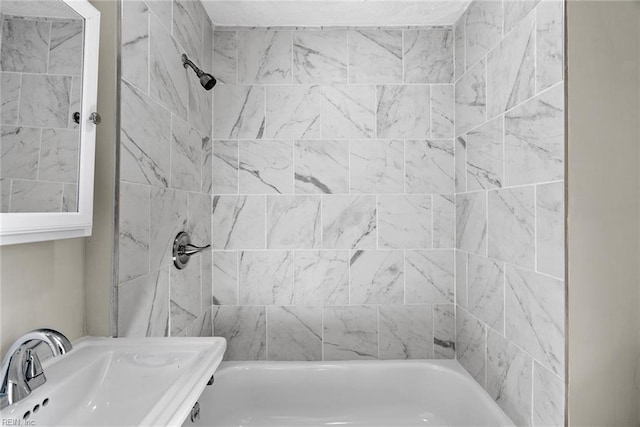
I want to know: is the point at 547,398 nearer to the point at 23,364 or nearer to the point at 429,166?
the point at 429,166

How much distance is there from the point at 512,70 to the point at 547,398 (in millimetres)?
1183

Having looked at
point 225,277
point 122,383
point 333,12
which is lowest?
point 122,383

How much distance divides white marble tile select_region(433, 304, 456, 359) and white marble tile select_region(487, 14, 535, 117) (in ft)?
3.45

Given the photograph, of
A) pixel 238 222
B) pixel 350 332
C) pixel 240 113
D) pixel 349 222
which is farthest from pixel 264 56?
pixel 350 332

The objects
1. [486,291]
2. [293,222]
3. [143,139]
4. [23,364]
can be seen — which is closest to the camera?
[23,364]

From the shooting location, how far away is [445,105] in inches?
82.6

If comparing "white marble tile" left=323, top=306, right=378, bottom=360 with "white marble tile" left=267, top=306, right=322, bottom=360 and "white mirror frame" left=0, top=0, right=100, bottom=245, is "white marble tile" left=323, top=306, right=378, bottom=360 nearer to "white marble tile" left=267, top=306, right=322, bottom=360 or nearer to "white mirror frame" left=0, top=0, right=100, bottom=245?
"white marble tile" left=267, top=306, right=322, bottom=360

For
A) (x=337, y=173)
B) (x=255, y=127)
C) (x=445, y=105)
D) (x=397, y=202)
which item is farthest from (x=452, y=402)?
(x=255, y=127)

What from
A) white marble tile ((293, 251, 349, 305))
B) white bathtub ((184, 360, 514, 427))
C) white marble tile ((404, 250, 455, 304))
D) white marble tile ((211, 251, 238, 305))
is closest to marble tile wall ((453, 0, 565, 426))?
white marble tile ((404, 250, 455, 304))

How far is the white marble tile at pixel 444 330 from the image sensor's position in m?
2.09

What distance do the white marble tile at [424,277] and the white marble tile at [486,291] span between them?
20 centimetres

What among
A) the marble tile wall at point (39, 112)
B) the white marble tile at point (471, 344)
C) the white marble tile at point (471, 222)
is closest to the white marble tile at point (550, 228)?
the white marble tile at point (471, 222)

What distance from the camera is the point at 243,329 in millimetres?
2082

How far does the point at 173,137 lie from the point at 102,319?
0.77 meters
